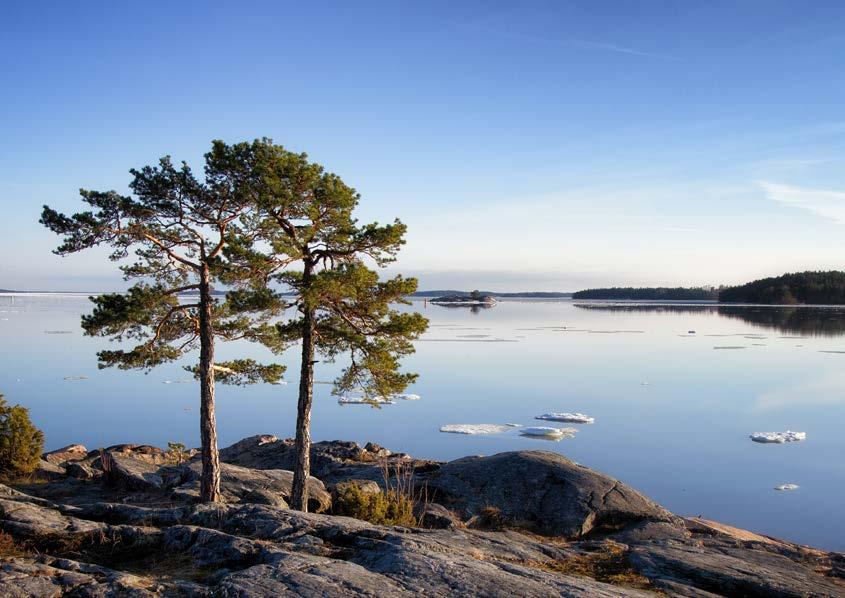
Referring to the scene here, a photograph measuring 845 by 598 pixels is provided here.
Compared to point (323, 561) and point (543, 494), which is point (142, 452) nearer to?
point (543, 494)

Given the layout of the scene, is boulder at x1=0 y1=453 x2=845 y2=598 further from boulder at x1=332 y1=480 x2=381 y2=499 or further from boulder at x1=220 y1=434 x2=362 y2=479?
boulder at x1=220 y1=434 x2=362 y2=479

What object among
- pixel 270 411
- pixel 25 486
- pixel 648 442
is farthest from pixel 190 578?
pixel 270 411

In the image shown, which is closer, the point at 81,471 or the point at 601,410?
the point at 81,471

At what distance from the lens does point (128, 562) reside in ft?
27.5

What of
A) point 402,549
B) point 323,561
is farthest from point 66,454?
point 402,549

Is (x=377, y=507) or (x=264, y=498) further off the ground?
(x=377, y=507)

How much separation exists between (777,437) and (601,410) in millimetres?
8216

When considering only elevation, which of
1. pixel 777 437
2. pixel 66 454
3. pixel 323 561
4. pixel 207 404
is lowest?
pixel 66 454

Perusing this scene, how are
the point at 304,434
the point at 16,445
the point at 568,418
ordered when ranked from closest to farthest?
the point at 304,434 < the point at 16,445 < the point at 568,418

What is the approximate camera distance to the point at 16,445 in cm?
1959

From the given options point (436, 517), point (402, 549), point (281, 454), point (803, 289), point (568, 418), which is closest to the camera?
point (402, 549)

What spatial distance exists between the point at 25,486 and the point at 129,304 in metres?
8.31

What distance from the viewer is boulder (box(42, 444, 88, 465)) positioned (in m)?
23.0

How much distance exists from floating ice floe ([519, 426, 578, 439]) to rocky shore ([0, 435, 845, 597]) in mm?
8534
